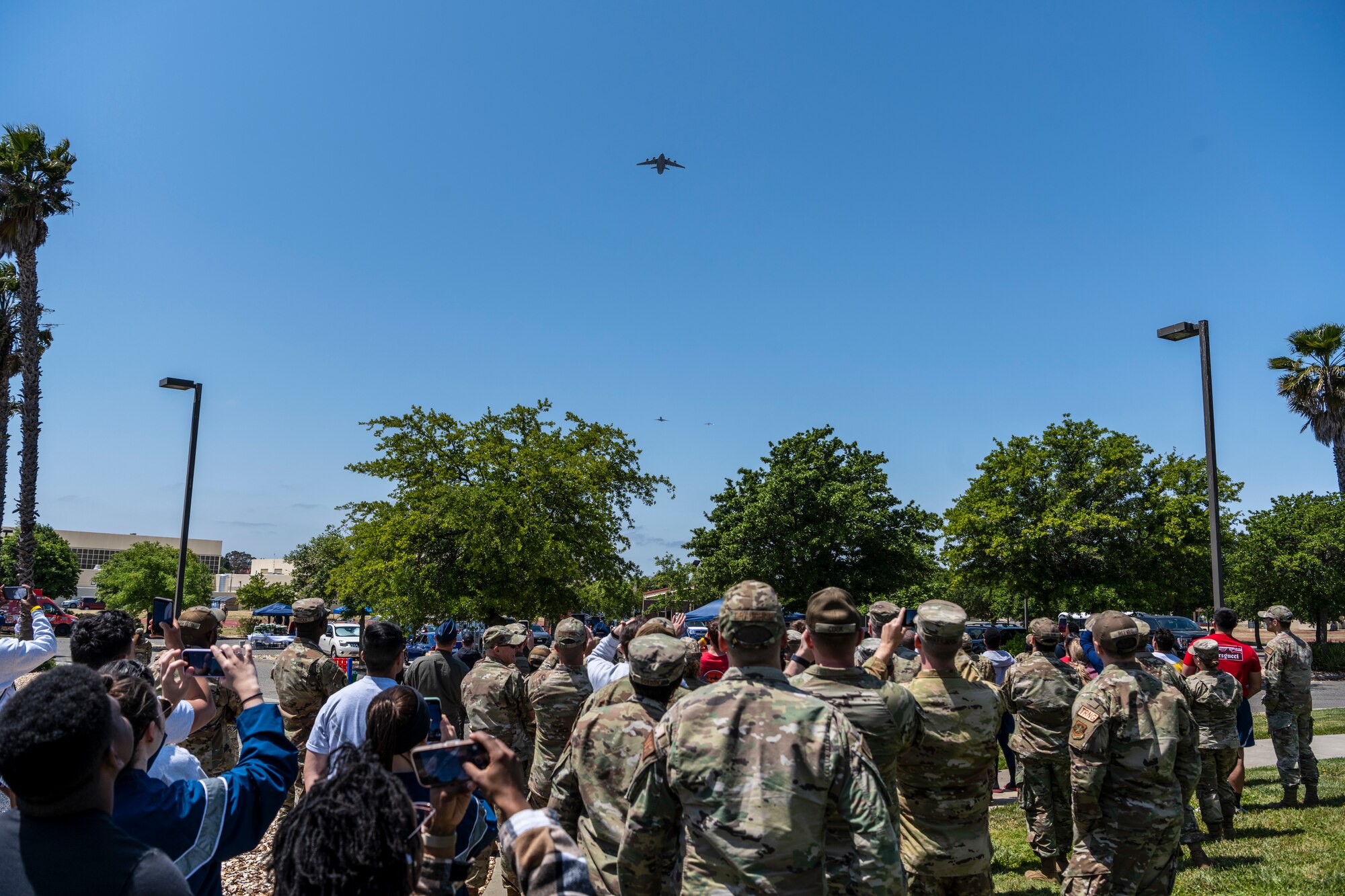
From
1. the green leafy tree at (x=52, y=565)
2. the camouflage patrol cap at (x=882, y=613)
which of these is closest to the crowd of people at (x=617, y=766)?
the camouflage patrol cap at (x=882, y=613)

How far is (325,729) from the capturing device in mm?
4430

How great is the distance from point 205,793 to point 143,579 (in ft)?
192

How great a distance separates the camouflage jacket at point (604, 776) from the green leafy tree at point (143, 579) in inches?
2022

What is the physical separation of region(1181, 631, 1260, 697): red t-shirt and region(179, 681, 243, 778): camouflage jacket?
8618 millimetres

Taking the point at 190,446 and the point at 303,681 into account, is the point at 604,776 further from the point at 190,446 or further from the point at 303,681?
the point at 190,446

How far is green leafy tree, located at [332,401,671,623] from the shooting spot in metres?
20.6

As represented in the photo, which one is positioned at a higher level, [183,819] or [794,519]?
[794,519]

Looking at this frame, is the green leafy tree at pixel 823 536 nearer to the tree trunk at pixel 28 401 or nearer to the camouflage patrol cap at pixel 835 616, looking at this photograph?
the tree trunk at pixel 28 401

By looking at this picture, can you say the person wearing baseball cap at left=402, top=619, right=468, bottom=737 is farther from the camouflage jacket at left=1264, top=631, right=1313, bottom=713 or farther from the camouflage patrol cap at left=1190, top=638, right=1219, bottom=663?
the camouflage jacket at left=1264, top=631, right=1313, bottom=713

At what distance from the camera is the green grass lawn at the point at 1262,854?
6543 mm

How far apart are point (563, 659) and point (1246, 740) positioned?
24.5ft

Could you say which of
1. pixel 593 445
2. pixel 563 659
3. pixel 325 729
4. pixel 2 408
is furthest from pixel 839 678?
pixel 2 408

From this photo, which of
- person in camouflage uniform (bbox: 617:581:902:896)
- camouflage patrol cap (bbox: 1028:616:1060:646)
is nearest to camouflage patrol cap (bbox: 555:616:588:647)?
person in camouflage uniform (bbox: 617:581:902:896)

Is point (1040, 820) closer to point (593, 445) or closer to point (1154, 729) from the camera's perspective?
point (1154, 729)
